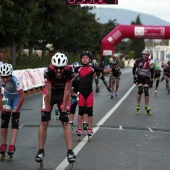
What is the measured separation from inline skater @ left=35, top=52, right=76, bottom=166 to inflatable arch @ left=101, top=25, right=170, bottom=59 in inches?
1889

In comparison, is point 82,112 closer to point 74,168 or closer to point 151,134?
point 151,134

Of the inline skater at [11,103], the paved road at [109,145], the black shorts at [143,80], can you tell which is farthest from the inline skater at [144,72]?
the inline skater at [11,103]

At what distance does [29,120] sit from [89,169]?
7.55 meters

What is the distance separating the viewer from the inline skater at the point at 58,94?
8977mm

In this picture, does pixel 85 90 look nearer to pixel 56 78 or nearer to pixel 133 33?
pixel 56 78

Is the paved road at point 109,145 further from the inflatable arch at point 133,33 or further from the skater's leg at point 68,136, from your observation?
the inflatable arch at point 133,33

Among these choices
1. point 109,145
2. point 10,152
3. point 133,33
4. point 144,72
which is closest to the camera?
point 10,152

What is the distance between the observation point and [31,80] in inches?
1142

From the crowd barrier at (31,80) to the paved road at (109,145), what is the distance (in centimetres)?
820

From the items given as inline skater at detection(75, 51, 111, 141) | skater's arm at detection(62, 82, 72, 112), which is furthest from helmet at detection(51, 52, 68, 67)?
inline skater at detection(75, 51, 111, 141)

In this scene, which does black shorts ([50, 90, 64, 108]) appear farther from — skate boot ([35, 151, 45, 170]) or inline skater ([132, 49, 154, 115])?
inline skater ([132, 49, 154, 115])

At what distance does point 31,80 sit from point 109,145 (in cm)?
1749

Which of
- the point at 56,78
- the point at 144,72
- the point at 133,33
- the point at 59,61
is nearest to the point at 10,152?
the point at 56,78

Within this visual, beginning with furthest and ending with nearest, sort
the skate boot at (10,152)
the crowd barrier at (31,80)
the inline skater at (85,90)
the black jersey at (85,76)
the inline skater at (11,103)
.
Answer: the crowd barrier at (31,80) < the black jersey at (85,76) < the inline skater at (85,90) < the inline skater at (11,103) < the skate boot at (10,152)
